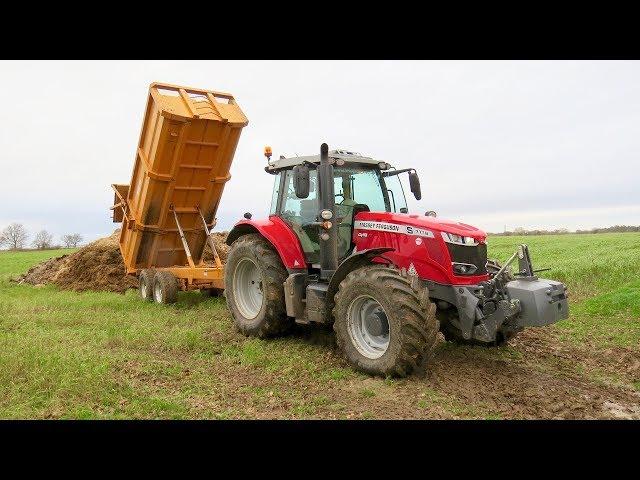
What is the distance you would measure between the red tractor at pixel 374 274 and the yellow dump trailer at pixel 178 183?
2040 millimetres

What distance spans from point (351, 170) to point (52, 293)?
8.74 meters

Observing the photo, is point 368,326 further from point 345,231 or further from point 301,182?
point 301,182

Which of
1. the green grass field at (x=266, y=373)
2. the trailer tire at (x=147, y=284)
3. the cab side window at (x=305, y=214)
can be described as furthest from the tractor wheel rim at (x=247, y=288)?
the trailer tire at (x=147, y=284)

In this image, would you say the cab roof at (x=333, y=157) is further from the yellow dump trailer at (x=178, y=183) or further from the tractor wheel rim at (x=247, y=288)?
the yellow dump trailer at (x=178, y=183)

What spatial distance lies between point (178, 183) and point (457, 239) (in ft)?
18.9

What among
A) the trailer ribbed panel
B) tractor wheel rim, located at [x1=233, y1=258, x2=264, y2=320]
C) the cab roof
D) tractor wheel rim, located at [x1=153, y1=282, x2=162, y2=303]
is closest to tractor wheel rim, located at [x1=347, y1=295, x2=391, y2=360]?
the cab roof

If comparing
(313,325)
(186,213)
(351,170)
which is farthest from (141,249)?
(351,170)

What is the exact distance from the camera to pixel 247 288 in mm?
7930

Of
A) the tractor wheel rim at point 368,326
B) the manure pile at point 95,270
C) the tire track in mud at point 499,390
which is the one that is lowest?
the tire track in mud at point 499,390

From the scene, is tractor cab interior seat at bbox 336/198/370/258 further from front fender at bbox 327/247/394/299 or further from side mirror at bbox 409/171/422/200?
side mirror at bbox 409/171/422/200

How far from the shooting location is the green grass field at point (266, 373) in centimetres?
480

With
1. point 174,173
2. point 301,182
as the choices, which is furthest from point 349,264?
point 174,173

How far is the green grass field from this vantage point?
4.80 meters

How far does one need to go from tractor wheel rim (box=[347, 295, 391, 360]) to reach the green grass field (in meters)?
0.31
